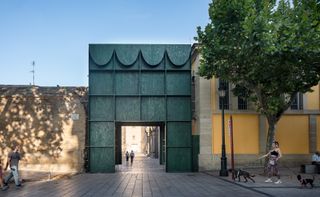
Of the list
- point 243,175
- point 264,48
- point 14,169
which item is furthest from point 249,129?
point 14,169

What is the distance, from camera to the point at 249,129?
32281 mm

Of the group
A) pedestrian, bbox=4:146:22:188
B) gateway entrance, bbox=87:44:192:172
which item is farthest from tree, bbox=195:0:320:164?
pedestrian, bbox=4:146:22:188

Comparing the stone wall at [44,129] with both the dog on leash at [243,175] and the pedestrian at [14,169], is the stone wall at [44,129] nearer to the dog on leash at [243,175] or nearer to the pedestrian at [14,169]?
the pedestrian at [14,169]

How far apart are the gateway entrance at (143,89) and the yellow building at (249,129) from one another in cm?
107

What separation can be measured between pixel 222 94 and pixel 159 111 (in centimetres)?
→ 670

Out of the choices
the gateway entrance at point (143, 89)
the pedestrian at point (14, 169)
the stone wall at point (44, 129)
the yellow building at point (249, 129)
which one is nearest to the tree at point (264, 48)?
the yellow building at point (249, 129)

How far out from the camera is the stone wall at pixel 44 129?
31266 millimetres

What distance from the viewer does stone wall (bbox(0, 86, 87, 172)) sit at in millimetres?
31266

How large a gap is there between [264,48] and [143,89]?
1183 cm

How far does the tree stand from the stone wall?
9331 millimetres

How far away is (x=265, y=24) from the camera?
22359mm

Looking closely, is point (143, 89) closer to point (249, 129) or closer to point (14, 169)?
point (249, 129)

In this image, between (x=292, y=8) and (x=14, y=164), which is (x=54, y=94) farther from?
(x=292, y=8)

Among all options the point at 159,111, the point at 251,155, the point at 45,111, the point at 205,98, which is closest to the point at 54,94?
the point at 45,111
